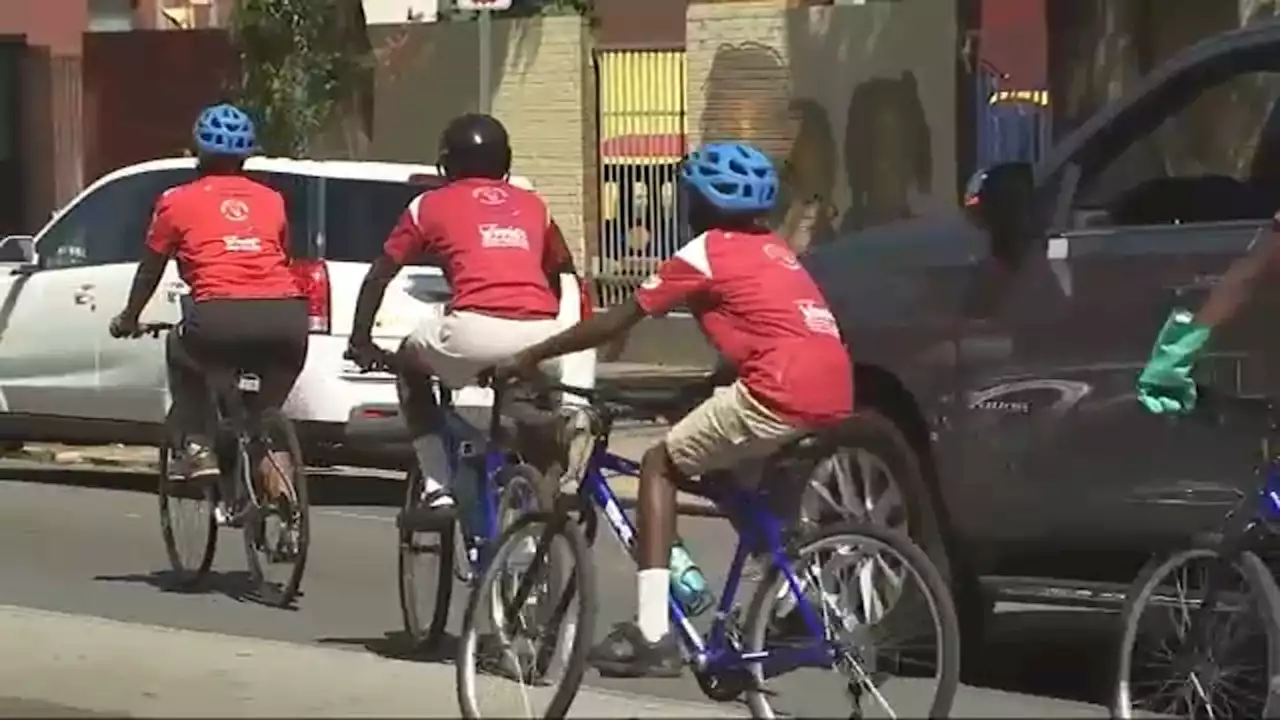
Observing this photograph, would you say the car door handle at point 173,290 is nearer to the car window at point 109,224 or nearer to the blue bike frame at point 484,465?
the car window at point 109,224

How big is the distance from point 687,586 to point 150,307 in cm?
666

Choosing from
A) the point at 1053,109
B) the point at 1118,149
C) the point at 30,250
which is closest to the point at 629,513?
the point at 1118,149

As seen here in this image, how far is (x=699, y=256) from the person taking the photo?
7141 millimetres

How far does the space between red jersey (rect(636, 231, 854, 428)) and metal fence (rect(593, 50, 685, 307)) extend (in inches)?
503

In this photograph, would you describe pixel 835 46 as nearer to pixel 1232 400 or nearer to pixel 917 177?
pixel 917 177

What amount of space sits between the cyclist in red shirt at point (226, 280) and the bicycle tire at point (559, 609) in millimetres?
2940

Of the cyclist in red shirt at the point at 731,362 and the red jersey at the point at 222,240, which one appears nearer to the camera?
the cyclist in red shirt at the point at 731,362

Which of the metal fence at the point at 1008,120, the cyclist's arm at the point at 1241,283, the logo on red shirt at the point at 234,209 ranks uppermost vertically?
the metal fence at the point at 1008,120

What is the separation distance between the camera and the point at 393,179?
1367 cm

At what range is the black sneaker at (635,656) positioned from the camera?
7.11 m

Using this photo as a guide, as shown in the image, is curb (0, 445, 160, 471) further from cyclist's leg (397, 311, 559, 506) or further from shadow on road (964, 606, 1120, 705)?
cyclist's leg (397, 311, 559, 506)

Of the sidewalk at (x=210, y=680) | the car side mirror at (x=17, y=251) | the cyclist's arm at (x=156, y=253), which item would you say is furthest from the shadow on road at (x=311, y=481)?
the sidewalk at (x=210, y=680)

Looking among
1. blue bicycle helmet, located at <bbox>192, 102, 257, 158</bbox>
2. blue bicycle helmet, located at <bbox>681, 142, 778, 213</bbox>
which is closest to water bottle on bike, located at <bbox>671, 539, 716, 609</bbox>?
blue bicycle helmet, located at <bbox>681, 142, 778, 213</bbox>

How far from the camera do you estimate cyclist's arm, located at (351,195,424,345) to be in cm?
864
